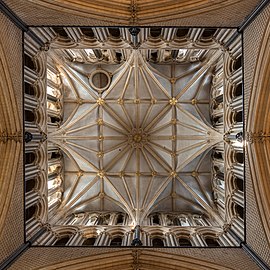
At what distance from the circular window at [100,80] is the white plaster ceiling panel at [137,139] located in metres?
0.20

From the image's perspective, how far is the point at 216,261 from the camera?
11.3m

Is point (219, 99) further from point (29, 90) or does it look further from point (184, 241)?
point (29, 90)

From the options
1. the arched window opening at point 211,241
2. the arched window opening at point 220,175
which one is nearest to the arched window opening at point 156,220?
the arched window opening at point 211,241

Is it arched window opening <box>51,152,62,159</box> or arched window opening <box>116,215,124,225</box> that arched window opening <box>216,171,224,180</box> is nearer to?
arched window opening <box>116,215,124,225</box>

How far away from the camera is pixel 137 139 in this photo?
2303 centimetres

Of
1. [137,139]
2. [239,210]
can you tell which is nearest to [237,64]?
[239,210]

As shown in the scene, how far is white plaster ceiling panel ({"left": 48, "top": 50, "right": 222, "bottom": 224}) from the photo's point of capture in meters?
20.4

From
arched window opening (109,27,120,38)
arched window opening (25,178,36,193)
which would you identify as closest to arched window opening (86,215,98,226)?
arched window opening (25,178,36,193)

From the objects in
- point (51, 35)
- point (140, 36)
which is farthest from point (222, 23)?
point (51, 35)

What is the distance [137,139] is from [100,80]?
196 inches

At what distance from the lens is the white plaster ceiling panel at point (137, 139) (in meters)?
20.4

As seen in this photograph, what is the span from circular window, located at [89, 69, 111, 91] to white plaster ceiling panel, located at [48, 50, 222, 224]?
7.8 inches

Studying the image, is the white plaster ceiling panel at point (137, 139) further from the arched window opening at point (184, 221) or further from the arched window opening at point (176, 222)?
the arched window opening at point (176, 222)

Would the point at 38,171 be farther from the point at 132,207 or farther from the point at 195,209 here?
the point at 195,209
